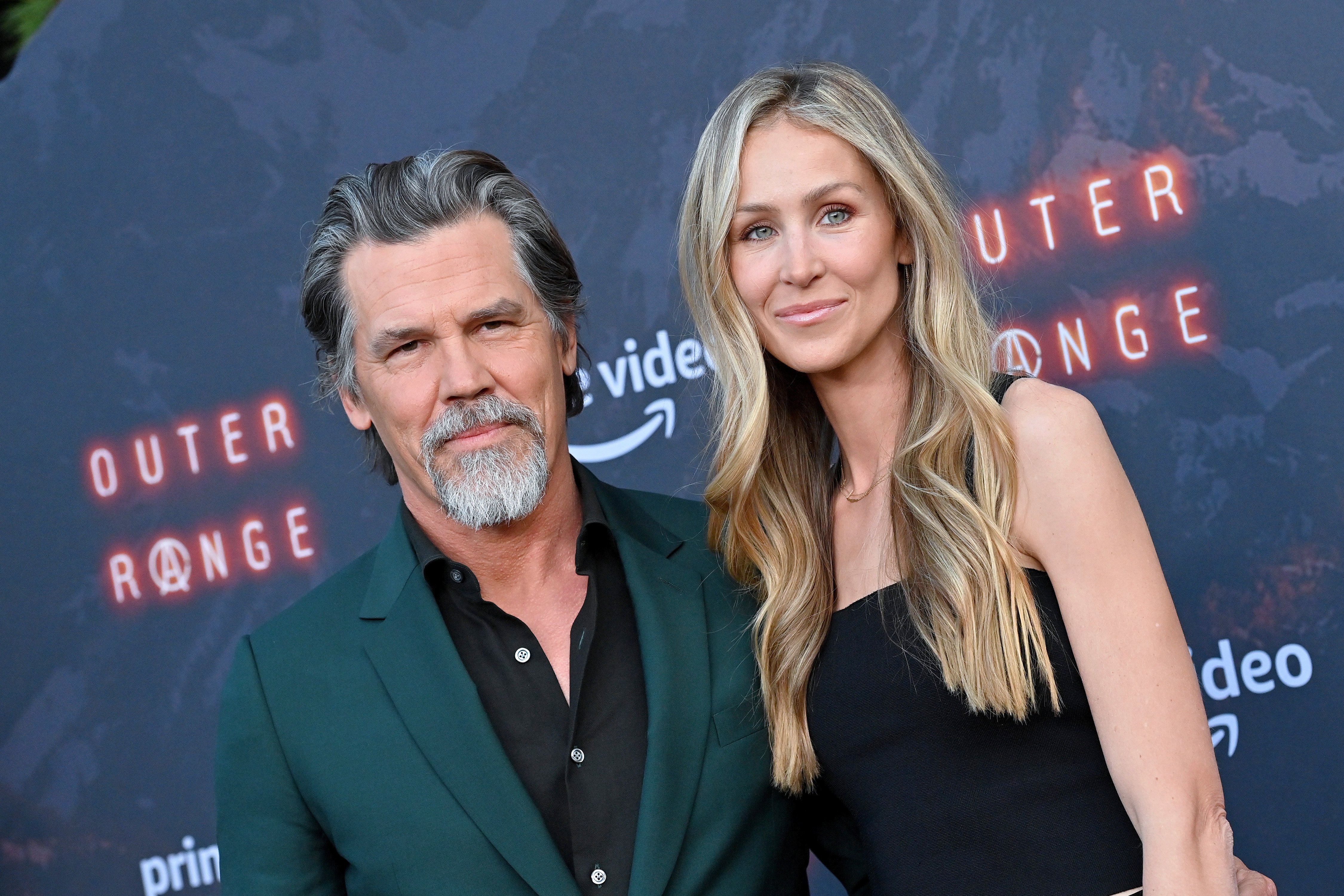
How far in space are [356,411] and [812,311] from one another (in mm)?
811

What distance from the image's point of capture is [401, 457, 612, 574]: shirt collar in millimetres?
2100

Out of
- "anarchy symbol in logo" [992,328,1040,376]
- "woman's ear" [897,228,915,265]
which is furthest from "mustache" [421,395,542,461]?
"anarchy symbol in logo" [992,328,1040,376]

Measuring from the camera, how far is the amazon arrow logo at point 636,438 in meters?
3.32

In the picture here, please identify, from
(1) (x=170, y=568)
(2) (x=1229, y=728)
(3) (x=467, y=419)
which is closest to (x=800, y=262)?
(3) (x=467, y=419)

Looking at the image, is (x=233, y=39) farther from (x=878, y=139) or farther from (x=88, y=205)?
(x=878, y=139)

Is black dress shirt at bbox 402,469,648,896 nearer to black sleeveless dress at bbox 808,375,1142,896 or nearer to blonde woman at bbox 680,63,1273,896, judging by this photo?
blonde woman at bbox 680,63,1273,896

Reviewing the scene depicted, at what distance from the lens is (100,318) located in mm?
3393

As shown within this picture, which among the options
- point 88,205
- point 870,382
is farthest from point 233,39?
point 870,382

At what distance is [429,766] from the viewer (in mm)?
1888

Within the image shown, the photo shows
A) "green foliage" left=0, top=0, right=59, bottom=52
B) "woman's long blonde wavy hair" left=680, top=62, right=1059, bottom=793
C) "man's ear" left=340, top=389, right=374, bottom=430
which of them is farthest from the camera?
"green foliage" left=0, top=0, right=59, bottom=52

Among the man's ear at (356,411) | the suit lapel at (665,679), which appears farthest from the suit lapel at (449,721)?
the man's ear at (356,411)

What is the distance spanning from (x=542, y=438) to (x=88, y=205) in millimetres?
1992

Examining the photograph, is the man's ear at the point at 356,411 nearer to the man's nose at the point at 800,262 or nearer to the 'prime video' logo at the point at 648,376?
the man's nose at the point at 800,262

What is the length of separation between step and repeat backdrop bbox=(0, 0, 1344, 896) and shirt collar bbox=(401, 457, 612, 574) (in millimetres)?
1107
